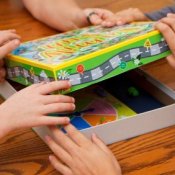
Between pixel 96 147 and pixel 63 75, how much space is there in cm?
13

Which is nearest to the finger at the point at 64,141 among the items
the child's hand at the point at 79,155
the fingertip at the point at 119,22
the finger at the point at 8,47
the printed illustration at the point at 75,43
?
the child's hand at the point at 79,155

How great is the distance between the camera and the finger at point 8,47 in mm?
880

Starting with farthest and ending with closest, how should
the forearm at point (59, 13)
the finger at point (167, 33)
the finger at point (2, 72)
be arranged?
1. the forearm at point (59, 13)
2. the finger at point (2, 72)
3. the finger at point (167, 33)

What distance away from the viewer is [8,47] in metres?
0.89

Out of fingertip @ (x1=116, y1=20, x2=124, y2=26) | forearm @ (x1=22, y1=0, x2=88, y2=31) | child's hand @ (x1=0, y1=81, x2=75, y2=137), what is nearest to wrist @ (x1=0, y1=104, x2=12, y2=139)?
child's hand @ (x1=0, y1=81, x2=75, y2=137)

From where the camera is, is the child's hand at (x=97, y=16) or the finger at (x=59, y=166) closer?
the finger at (x=59, y=166)

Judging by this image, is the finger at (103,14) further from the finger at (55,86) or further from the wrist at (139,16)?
the finger at (55,86)

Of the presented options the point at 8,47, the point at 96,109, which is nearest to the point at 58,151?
the point at 96,109

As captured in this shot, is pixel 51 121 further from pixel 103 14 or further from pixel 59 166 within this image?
pixel 103 14

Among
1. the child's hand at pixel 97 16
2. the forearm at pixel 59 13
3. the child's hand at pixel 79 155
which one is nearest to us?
the child's hand at pixel 79 155

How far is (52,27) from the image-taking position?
1229 mm

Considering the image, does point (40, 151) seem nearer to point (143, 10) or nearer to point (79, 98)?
point (79, 98)

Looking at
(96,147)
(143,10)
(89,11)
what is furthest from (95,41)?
(143,10)

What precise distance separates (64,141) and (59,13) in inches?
23.6
